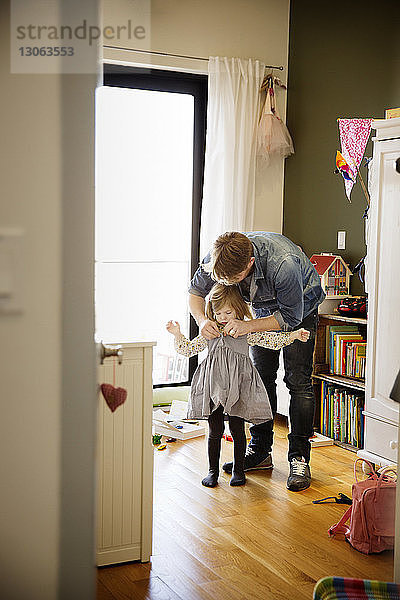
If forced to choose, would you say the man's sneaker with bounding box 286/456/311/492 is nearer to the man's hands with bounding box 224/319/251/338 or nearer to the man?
the man

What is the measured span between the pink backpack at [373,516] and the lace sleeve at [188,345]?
34.1 inches

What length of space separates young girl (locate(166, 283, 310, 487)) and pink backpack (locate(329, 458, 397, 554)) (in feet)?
1.82

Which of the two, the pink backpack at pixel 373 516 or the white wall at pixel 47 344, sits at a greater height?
the white wall at pixel 47 344

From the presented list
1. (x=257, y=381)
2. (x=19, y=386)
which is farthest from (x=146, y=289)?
(x=19, y=386)

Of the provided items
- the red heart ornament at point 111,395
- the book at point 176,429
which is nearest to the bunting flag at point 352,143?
the book at point 176,429

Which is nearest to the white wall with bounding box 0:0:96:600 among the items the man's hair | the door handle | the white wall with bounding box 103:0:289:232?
the door handle

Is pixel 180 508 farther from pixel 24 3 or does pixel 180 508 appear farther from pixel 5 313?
pixel 24 3

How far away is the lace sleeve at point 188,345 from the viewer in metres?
2.93

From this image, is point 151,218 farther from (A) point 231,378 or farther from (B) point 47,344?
(B) point 47,344

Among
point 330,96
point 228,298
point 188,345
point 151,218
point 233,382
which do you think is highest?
point 330,96

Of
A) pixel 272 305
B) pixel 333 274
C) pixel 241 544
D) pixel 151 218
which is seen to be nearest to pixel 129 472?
pixel 241 544

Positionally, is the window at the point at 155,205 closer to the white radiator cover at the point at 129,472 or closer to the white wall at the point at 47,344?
the white radiator cover at the point at 129,472

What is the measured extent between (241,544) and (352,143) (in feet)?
6.92

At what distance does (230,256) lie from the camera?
102 inches
